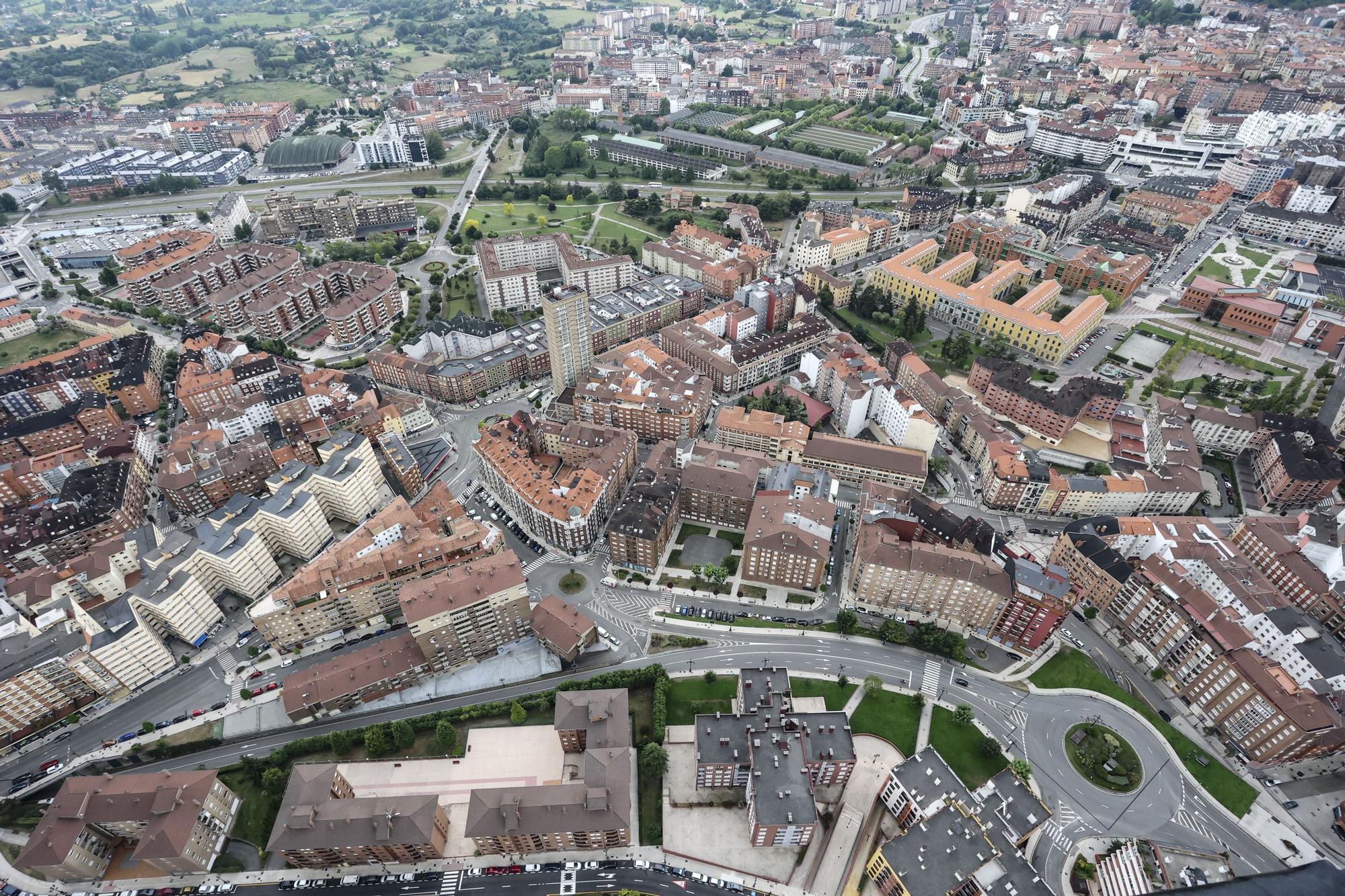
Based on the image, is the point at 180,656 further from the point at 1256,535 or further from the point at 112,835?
the point at 1256,535

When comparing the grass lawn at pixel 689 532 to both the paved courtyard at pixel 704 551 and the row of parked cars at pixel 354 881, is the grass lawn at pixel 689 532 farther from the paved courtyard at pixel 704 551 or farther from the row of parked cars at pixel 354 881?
the row of parked cars at pixel 354 881

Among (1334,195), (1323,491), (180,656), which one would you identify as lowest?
(180,656)

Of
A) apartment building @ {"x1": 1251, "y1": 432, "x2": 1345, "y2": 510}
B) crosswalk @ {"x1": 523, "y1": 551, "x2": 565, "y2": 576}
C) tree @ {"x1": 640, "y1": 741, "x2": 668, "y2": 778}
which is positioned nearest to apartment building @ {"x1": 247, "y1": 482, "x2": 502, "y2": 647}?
crosswalk @ {"x1": 523, "y1": 551, "x2": 565, "y2": 576}

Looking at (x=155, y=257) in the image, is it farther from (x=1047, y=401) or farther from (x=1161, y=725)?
(x=1161, y=725)

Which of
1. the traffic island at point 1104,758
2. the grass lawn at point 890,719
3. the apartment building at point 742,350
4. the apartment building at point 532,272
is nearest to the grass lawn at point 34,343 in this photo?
the apartment building at point 532,272

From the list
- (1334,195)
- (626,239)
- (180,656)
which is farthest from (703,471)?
(1334,195)

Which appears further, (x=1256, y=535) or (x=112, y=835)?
(x=1256, y=535)
